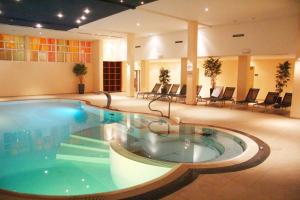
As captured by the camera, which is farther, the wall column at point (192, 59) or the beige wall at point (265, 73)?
the beige wall at point (265, 73)

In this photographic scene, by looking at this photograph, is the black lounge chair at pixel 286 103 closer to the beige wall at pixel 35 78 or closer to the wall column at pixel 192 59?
the wall column at pixel 192 59

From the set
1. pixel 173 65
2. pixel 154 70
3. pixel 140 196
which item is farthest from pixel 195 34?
→ pixel 140 196

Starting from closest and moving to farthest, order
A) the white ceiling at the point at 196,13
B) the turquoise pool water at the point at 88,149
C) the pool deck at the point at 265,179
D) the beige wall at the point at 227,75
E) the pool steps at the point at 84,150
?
1. the pool deck at the point at 265,179
2. the turquoise pool water at the point at 88,149
3. the pool steps at the point at 84,150
4. the white ceiling at the point at 196,13
5. the beige wall at the point at 227,75

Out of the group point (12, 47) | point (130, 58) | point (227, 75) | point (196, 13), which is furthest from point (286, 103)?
point (12, 47)

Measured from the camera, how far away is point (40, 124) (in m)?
9.03

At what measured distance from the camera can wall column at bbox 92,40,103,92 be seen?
1922cm

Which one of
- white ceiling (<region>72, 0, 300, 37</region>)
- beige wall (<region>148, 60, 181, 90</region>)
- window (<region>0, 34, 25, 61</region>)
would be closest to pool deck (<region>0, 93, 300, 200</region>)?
white ceiling (<region>72, 0, 300, 37</region>)

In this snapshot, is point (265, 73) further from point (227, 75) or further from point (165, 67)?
point (165, 67)

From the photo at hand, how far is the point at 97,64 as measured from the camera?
19484 mm

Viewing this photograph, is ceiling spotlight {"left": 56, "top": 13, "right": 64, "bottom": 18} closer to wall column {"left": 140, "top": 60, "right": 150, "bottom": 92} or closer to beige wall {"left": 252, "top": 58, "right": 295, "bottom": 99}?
wall column {"left": 140, "top": 60, "right": 150, "bottom": 92}

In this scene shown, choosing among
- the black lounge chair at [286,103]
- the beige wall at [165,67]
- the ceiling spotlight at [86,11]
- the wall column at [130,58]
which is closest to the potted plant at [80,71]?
the wall column at [130,58]

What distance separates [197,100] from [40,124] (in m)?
7.91

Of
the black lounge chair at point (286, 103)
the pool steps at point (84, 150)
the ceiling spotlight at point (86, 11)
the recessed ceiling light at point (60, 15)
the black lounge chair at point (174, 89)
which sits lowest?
the pool steps at point (84, 150)

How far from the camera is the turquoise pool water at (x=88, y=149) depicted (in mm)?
4961
